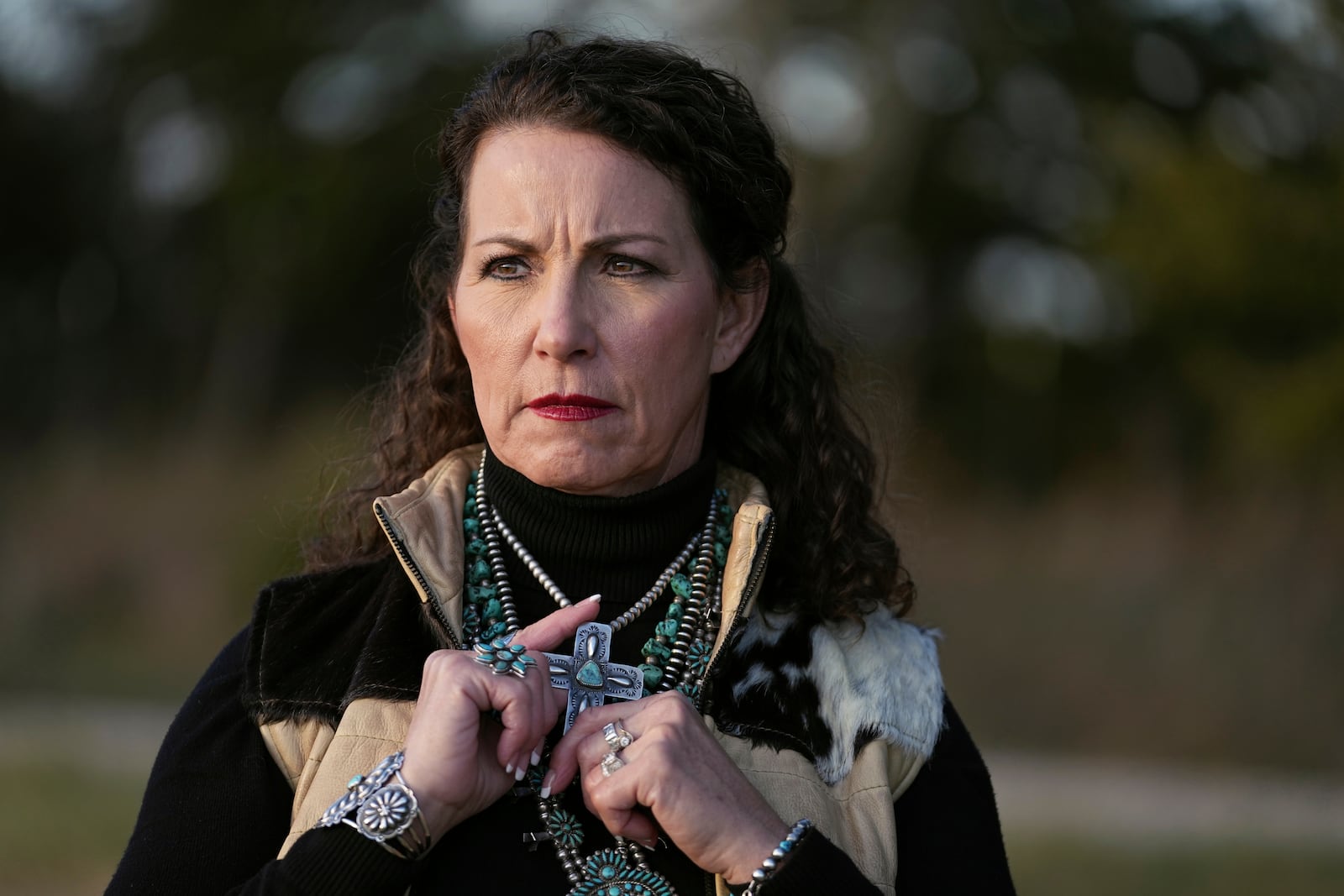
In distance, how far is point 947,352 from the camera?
1486cm

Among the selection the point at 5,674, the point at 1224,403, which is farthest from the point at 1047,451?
the point at 5,674

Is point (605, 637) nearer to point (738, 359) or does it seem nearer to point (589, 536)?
point (589, 536)

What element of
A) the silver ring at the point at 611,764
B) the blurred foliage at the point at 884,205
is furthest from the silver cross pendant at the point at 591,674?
the blurred foliage at the point at 884,205

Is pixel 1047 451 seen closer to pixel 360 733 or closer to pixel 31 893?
pixel 31 893

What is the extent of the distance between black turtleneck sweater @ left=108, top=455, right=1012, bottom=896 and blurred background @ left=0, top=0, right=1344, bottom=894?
3.60 meters

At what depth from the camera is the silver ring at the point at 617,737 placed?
7.68 ft

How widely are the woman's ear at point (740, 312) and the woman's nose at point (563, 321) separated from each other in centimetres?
38

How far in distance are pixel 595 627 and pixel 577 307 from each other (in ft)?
1.78

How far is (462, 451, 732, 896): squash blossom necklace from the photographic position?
2377mm

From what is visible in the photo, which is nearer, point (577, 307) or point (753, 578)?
point (577, 307)

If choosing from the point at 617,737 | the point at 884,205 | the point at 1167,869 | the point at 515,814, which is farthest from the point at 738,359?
the point at 884,205

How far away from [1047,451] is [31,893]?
10.2 metres

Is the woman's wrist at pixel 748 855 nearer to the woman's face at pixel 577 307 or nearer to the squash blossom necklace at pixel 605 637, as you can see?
the squash blossom necklace at pixel 605 637

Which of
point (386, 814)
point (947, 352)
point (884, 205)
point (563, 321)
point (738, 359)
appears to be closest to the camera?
point (386, 814)
